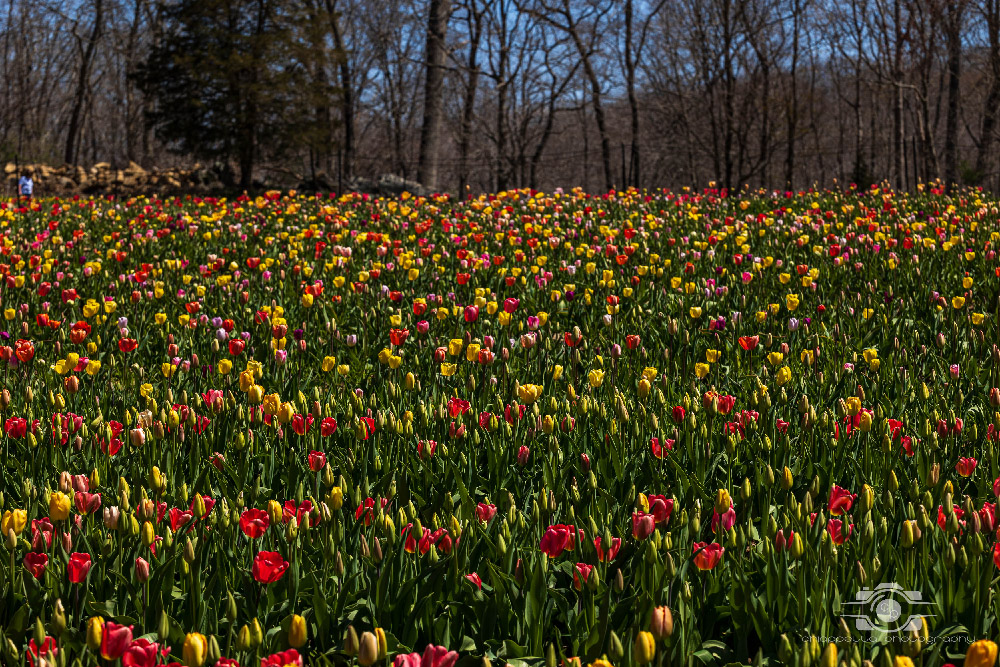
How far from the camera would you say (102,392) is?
11.7 ft

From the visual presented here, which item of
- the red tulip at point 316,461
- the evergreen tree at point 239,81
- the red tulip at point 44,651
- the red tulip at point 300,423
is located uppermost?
the evergreen tree at point 239,81

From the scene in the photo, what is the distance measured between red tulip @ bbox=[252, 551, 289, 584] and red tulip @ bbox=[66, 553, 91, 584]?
36 centimetres

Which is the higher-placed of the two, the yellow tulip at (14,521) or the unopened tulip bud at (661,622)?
the yellow tulip at (14,521)

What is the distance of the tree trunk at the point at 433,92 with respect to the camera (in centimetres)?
1487

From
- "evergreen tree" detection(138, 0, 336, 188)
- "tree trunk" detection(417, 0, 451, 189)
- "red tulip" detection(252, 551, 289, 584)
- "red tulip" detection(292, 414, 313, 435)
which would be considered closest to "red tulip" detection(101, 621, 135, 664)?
"red tulip" detection(252, 551, 289, 584)

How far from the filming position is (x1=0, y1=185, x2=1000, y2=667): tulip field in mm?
1784

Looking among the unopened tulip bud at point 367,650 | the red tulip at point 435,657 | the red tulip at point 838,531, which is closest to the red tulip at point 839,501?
the red tulip at point 838,531

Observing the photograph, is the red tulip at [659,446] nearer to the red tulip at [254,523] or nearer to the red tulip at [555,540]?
the red tulip at [555,540]

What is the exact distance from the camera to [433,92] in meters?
15.0

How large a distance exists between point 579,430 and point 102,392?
1.98m

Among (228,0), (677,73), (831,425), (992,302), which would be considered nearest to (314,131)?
(228,0)

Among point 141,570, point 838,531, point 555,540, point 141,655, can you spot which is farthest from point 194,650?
point 838,531

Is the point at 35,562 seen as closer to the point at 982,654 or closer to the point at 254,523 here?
the point at 254,523

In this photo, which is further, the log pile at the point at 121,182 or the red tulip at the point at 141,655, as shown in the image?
the log pile at the point at 121,182
